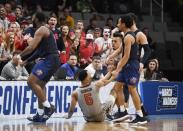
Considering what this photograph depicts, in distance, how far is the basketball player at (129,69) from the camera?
12461 mm

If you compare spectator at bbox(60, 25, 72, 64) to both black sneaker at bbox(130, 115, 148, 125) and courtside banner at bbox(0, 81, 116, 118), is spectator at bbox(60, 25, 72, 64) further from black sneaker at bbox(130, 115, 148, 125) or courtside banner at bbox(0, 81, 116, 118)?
black sneaker at bbox(130, 115, 148, 125)

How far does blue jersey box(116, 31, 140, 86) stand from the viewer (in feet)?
41.4

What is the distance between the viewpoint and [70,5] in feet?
71.5

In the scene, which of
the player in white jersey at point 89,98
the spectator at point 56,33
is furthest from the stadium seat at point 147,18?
the player in white jersey at point 89,98

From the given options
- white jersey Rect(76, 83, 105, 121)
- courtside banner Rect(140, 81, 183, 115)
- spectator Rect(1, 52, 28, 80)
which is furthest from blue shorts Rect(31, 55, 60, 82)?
courtside banner Rect(140, 81, 183, 115)

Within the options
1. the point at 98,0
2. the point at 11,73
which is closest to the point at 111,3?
the point at 98,0

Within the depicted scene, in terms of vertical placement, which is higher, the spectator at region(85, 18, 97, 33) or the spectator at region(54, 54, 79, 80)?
the spectator at region(85, 18, 97, 33)

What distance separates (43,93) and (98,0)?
11.4 metres

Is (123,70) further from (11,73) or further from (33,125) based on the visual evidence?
(11,73)

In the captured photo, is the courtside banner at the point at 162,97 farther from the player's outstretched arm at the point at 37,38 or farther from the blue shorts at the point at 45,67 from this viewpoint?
the player's outstretched arm at the point at 37,38

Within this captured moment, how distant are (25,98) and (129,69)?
305 centimetres

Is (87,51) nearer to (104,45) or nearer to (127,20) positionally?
(104,45)

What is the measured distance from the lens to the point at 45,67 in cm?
1242

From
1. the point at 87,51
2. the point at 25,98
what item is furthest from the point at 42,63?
the point at 87,51
